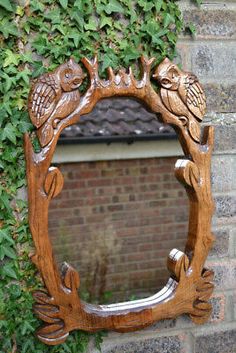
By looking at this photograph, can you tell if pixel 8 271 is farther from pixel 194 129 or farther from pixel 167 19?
pixel 167 19

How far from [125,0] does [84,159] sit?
2.84 m

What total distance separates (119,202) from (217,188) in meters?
2.77

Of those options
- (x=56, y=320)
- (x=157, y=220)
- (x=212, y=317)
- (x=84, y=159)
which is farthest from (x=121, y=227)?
(x=56, y=320)

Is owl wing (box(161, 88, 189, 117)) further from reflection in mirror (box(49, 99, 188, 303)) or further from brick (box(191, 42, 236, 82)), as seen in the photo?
reflection in mirror (box(49, 99, 188, 303))

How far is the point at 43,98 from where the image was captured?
1.68 m

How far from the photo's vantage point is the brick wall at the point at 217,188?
1.93 meters

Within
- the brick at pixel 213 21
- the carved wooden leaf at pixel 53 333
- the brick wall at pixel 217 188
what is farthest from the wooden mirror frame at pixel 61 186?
the brick at pixel 213 21

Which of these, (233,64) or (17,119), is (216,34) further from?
(17,119)

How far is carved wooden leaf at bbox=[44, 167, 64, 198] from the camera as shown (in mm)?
1694

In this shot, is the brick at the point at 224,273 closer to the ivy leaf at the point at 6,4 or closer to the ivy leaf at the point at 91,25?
the ivy leaf at the point at 91,25

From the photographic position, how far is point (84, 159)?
15.0 ft

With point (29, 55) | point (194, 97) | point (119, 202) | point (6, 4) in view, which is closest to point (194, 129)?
point (194, 97)

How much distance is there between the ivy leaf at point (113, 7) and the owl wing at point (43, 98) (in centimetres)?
29

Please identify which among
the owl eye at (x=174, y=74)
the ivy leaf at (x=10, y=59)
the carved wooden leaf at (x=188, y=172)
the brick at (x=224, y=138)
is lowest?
the carved wooden leaf at (x=188, y=172)
